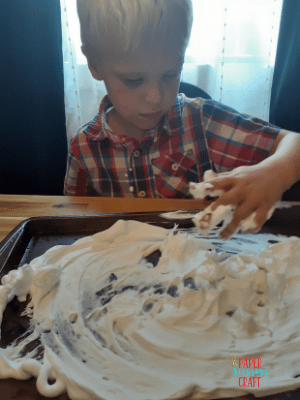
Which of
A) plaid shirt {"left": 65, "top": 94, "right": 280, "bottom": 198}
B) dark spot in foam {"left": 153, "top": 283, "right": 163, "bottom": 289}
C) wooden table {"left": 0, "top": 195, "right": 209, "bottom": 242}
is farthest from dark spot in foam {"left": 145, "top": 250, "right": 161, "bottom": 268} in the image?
plaid shirt {"left": 65, "top": 94, "right": 280, "bottom": 198}

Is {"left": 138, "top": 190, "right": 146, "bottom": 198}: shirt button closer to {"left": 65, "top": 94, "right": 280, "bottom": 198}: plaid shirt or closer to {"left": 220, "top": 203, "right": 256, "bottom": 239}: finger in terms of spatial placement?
{"left": 65, "top": 94, "right": 280, "bottom": 198}: plaid shirt

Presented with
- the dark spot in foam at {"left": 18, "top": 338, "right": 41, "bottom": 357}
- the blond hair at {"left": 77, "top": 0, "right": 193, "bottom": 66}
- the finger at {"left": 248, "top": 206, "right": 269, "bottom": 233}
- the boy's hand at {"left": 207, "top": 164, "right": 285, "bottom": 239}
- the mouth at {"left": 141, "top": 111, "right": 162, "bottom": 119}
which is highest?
the blond hair at {"left": 77, "top": 0, "right": 193, "bottom": 66}

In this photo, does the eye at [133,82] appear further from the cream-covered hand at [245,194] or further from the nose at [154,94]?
the cream-covered hand at [245,194]

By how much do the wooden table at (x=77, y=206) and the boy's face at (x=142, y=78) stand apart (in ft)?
0.63

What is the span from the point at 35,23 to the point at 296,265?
2.34ft

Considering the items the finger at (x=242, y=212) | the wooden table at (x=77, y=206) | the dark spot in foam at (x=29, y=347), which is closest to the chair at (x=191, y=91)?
the wooden table at (x=77, y=206)

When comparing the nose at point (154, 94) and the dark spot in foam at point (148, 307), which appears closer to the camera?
the dark spot in foam at point (148, 307)

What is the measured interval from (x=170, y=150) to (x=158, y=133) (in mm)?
51

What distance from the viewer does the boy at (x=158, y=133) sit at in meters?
0.50

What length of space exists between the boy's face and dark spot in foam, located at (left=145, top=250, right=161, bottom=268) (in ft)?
0.99

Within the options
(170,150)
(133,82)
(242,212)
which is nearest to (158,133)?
(170,150)

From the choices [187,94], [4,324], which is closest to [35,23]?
[187,94]

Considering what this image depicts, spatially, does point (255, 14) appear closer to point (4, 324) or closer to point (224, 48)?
point (224, 48)

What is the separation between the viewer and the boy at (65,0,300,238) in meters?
0.50
